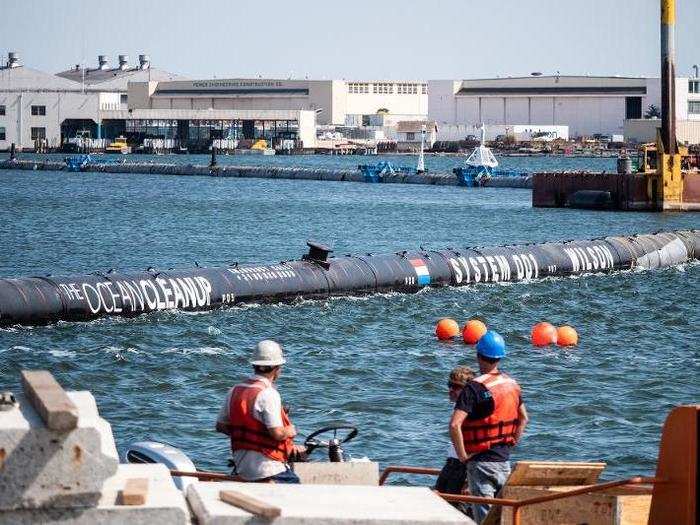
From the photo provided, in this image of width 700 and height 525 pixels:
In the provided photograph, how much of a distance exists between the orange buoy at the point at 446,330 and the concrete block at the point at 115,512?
74.4ft

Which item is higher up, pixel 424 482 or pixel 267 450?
pixel 267 450

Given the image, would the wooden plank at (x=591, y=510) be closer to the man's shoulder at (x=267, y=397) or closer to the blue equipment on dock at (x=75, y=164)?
→ the man's shoulder at (x=267, y=397)

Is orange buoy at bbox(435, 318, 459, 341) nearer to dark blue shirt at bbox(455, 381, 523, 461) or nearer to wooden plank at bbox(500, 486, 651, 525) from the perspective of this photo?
dark blue shirt at bbox(455, 381, 523, 461)

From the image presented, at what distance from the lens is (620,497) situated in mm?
12359

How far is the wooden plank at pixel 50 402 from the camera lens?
8.53 metres

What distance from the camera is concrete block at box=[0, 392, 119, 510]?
8.55 m

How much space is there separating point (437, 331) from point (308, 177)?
102m

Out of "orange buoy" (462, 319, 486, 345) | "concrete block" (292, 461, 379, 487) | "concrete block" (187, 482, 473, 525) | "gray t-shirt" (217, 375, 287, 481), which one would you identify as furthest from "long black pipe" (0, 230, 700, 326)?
"concrete block" (187, 482, 473, 525)

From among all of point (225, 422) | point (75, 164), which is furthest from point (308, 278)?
point (75, 164)

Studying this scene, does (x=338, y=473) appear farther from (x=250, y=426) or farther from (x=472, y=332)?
(x=472, y=332)

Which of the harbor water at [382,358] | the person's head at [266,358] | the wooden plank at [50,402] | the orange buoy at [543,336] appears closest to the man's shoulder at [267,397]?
the person's head at [266,358]

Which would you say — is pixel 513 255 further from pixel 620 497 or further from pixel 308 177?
pixel 308 177

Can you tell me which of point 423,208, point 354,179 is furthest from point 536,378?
point 354,179

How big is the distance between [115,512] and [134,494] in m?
0.18
